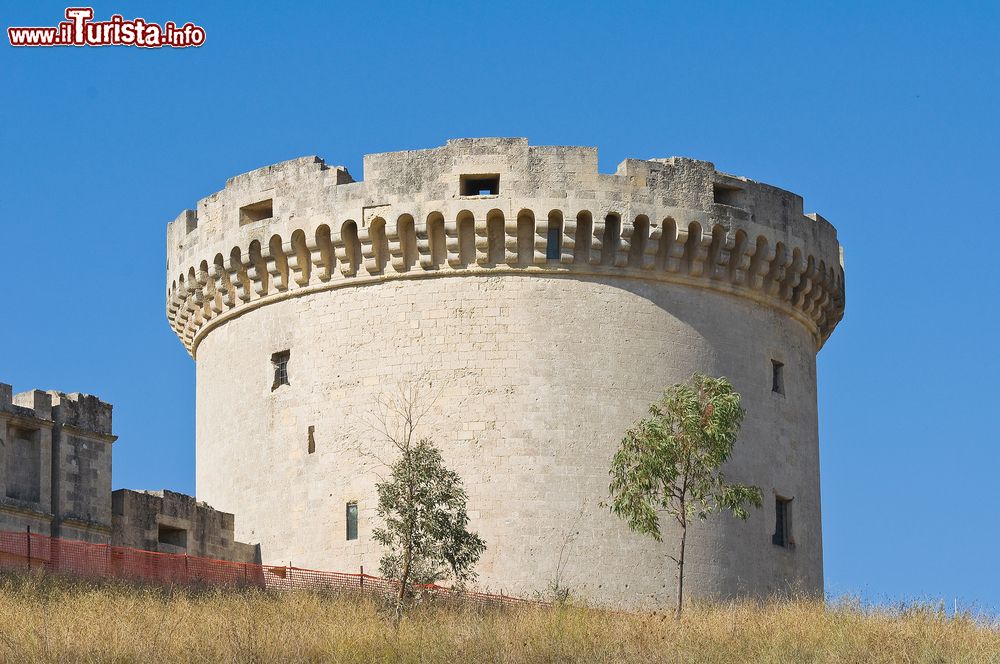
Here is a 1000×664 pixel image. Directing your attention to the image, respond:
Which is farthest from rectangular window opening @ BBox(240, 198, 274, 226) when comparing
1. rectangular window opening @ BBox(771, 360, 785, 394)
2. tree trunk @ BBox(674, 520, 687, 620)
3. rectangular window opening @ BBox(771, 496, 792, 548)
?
rectangular window opening @ BBox(771, 496, 792, 548)

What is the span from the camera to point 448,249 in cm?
3078

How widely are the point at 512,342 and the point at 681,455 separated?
11.4 feet

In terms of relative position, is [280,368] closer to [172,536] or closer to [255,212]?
[255,212]

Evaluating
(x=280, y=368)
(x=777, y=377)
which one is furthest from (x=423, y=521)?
(x=777, y=377)

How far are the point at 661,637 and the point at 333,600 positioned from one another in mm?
5030

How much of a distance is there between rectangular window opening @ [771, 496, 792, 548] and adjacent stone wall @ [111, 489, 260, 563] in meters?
7.43

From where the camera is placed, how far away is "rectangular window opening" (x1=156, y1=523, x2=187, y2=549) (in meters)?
30.7

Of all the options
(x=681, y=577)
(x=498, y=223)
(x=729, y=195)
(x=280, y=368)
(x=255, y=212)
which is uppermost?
(x=729, y=195)

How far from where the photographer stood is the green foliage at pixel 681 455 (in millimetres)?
28094

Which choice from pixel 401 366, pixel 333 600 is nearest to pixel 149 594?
pixel 333 600

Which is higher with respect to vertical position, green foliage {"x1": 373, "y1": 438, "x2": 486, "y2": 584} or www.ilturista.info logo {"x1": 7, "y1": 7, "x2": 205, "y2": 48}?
www.ilturista.info logo {"x1": 7, "y1": 7, "x2": 205, "y2": 48}

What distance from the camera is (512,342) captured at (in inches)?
1201

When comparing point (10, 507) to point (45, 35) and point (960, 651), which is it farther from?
point (960, 651)

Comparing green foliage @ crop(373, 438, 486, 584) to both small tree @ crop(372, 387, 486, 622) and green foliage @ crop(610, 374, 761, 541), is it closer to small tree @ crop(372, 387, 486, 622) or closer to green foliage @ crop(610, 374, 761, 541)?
small tree @ crop(372, 387, 486, 622)
